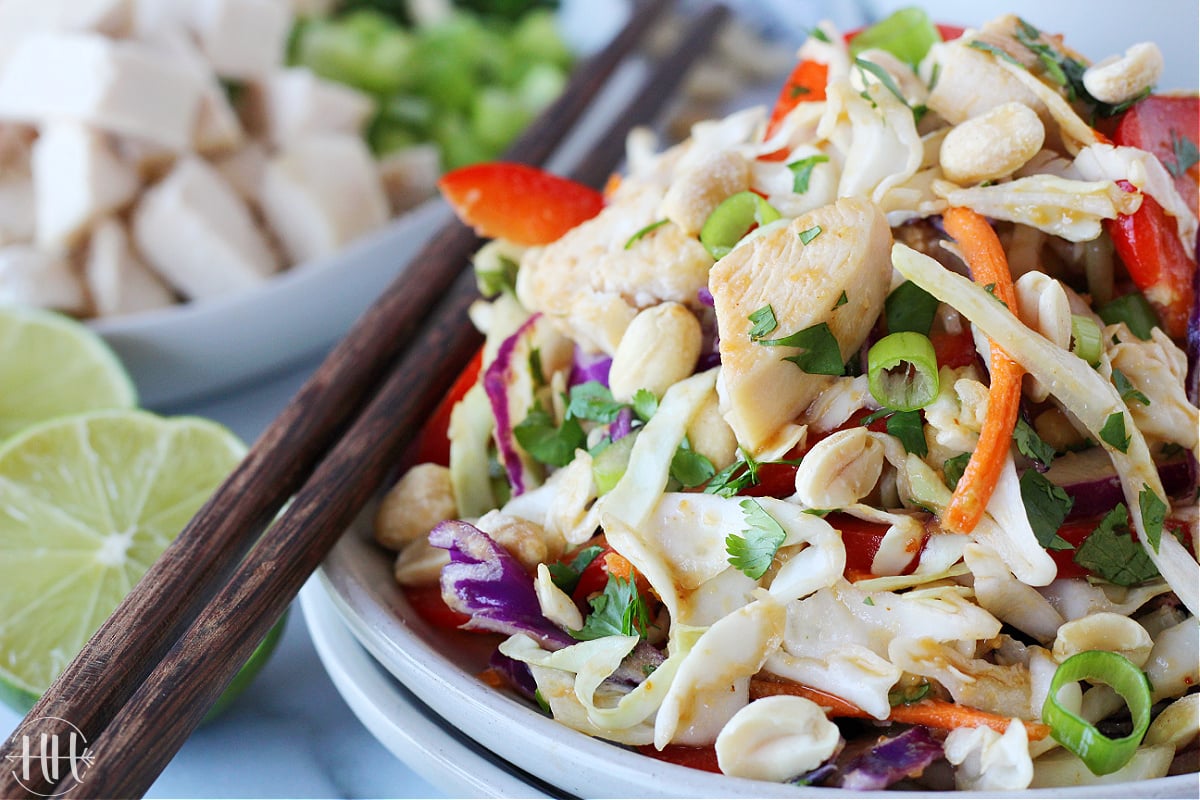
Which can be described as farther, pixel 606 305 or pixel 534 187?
pixel 534 187

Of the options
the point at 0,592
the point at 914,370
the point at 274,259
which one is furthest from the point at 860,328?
the point at 274,259

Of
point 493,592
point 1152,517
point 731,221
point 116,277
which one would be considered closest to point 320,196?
point 116,277

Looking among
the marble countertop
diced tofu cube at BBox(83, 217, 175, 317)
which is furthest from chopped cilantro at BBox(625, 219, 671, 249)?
diced tofu cube at BBox(83, 217, 175, 317)

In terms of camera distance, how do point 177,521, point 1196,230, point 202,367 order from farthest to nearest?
point 202,367 → point 177,521 → point 1196,230

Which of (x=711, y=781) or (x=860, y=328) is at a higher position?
(x=860, y=328)

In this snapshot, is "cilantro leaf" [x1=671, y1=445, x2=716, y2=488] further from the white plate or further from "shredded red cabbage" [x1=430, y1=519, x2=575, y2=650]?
the white plate

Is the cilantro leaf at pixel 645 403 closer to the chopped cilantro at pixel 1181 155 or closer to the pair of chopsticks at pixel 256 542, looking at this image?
the pair of chopsticks at pixel 256 542

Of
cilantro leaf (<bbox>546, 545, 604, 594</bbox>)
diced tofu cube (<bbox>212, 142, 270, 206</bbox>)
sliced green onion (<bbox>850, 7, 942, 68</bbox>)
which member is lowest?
diced tofu cube (<bbox>212, 142, 270, 206</bbox>)

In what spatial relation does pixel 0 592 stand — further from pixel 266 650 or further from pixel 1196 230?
pixel 1196 230
